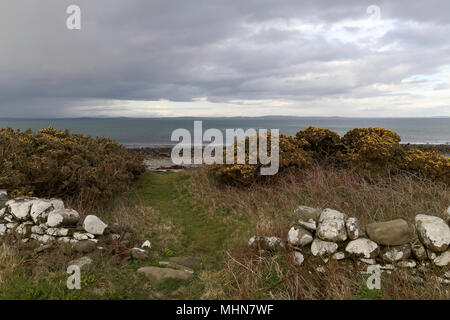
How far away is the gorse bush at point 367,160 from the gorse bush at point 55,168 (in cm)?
382

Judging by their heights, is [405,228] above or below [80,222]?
above

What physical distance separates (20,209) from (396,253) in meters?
7.52

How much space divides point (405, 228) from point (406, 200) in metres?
3.19

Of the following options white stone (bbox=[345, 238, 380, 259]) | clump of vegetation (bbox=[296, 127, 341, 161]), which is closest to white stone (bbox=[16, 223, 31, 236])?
white stone (bbox=[345, 238, 380, 259])

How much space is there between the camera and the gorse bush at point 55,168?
24.1 feet

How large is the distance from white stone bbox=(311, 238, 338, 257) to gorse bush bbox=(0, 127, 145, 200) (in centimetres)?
631

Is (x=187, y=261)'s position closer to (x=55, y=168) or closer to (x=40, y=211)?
(x=40, y=211)

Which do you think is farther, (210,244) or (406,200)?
(406,200)

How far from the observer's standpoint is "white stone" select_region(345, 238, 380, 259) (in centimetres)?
445

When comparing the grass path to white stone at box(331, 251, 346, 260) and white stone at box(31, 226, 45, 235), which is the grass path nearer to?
white stone at box(331, 251, 346, 260)

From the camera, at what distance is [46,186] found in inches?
303

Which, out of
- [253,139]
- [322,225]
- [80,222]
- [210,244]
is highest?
[253,139]
